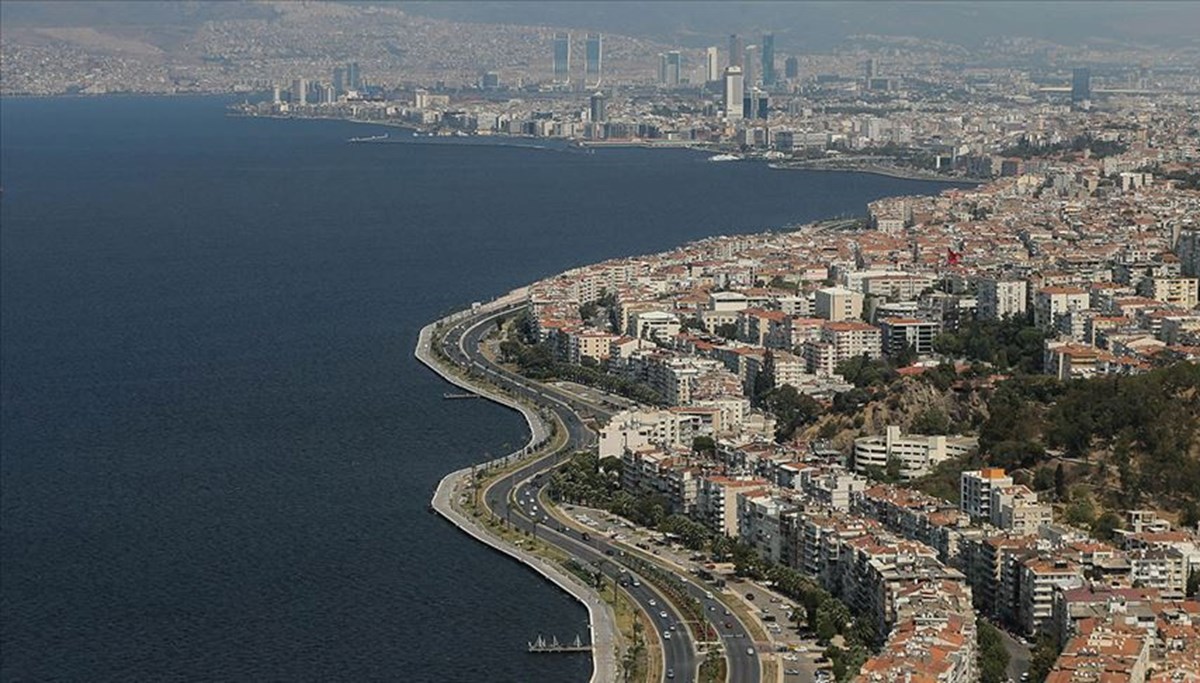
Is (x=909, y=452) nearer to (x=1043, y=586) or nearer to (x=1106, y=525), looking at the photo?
(x=1106, y=525)

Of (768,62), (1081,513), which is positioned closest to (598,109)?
(768,62)

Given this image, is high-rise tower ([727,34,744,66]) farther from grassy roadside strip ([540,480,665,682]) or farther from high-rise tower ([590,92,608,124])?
grassy roadside strip ([540,480,665,682])

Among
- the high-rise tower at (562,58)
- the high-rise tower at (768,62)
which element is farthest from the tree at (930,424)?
the high-rise tower at (562,58)

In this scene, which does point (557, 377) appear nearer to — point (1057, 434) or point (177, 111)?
point (1057, 434)

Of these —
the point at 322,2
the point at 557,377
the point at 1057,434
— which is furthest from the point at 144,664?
the point at 322,2

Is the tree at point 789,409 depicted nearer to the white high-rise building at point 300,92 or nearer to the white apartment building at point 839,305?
the white apartment building at point 839,305

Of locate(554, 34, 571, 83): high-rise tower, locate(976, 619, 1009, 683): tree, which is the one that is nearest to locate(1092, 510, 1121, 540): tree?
locate(976, 619, 1009, 683): tree
